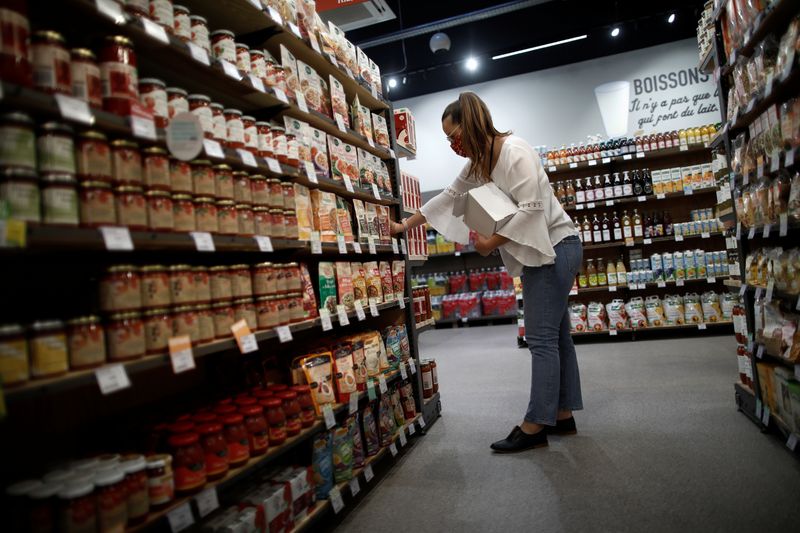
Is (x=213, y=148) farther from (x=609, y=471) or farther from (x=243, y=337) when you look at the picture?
(x=609, y=471)

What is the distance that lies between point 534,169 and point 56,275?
213 centimetres

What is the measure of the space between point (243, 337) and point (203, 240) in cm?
36

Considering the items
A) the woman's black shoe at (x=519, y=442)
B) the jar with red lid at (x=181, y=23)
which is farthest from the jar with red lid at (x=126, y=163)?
the woman's black shoe at (x=519, y=442)

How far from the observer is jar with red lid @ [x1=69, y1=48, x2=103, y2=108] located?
51.0 inches

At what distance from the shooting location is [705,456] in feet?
7.77

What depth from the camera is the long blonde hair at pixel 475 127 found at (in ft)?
8.76

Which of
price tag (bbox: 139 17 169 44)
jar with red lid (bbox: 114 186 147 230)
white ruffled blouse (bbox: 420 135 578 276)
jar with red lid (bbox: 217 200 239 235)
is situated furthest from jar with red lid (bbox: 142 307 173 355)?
white ruffled blouse (bbox: 420 135 578 276)

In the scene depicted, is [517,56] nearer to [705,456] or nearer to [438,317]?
[438,317]

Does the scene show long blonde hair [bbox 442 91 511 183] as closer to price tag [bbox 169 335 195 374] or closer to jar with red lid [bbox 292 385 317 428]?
jar with red lid [bbox 292 385 317 428]

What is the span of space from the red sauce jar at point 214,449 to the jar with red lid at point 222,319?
0.29m

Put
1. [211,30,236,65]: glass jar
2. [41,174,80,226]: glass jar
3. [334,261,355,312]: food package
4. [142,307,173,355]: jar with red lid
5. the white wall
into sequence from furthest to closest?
the white wall
[334,261,355,312]: food package
[211,30,236,65]: glass jar
[142,307,173,355]: jar with red lid
[41,174,80,226]: glass jar

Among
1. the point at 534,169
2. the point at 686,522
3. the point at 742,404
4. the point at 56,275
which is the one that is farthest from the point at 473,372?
the point at 56,275

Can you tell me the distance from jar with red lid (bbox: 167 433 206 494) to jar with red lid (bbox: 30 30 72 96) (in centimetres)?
101

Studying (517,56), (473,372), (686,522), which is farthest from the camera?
(517,56)
